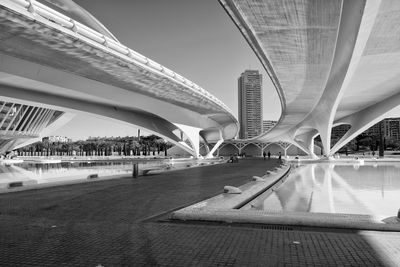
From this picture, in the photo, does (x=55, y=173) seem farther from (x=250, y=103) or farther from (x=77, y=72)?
(x=250, y=103)

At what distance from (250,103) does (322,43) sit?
467 ft

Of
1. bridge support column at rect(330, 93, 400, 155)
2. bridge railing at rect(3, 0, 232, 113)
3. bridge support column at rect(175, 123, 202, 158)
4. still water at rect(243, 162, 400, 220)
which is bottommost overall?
still water at rect(243, 162, 400, 220)

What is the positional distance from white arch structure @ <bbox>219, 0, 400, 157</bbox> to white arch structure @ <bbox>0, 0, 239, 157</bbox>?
679 centimetres

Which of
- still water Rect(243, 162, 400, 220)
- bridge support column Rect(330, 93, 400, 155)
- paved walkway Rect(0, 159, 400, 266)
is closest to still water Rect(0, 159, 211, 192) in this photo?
paved walkway Rect(0, 159, 400, 266)

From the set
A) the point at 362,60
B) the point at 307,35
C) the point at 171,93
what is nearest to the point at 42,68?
the point at 171,93

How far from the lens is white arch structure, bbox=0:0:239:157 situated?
12.0 metres

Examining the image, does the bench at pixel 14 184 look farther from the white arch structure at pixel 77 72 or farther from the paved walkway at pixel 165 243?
the white arch structure at pixel 77 72

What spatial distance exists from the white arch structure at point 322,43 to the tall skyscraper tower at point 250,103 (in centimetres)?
12397

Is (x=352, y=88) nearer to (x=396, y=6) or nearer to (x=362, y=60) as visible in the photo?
(x=362, y=60)

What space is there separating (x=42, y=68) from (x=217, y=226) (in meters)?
15.9

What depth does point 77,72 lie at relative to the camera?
59.4 ft

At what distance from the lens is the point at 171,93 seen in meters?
24.9

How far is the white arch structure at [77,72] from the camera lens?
1204cm

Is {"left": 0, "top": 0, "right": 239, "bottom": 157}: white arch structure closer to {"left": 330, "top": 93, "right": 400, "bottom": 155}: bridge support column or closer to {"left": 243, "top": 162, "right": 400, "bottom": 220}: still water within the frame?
{"left": 243, "top": 162, "right": 400, "bottom": 220}: still water
